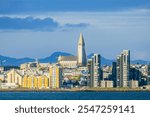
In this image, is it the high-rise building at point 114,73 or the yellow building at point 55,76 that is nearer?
the yellow building at point 55,76

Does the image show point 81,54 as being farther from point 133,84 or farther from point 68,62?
point 133,84

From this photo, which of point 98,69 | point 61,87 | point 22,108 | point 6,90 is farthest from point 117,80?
point 22,108

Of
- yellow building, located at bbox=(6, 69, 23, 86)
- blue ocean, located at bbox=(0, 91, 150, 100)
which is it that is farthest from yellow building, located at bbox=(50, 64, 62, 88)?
blue ocean, located at bbox=(0, 91, 150, 100)

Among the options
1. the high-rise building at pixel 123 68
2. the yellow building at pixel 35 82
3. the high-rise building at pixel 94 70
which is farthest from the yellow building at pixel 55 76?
the high-rise building at pixel 123 68

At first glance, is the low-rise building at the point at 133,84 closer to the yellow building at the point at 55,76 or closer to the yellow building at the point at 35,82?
the yellow building at the point at 55,76

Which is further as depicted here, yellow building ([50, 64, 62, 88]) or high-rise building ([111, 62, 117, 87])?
high-rise building ([111, 62, 117, 87])

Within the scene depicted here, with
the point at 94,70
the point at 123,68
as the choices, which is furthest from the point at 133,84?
the point at 94,70

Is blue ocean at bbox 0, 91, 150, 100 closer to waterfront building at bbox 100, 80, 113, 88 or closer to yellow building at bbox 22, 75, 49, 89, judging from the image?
yellow building at bbox 22, 75, 49, 89
